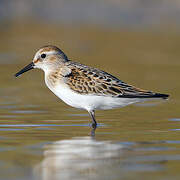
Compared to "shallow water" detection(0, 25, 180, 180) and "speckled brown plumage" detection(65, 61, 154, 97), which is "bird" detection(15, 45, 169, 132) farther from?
"shallow water" detection(0, 25, 180, 180)

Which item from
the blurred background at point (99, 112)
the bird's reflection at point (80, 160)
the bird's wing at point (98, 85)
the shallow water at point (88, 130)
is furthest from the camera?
the bird's wing at point (98, 85)

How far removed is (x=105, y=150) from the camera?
8.91 meters

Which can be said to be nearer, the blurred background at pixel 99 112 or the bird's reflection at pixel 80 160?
the bird's reflection at pixel 80 160

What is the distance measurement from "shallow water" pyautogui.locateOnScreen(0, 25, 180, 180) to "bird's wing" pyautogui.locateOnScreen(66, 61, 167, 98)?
560mm

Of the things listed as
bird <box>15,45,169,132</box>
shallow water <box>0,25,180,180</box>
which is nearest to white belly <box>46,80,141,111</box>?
bird <box>15,45,169,132</box>

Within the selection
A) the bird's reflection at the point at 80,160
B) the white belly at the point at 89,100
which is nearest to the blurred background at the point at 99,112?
the bird's reflection at the point at 80,160

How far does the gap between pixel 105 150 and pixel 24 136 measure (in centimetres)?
160

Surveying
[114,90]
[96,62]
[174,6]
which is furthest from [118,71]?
[174,6]

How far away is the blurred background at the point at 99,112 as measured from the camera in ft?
26.6

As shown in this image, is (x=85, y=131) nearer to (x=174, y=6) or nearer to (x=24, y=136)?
(x=24, y=136)

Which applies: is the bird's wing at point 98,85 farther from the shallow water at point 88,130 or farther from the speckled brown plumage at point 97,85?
the shallow water at point 88,130

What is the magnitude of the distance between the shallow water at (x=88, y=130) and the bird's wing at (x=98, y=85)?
560 millimetres

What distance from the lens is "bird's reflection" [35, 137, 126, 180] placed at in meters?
7.50

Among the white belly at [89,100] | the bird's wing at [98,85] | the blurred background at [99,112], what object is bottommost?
the blurred background at [99,112]
